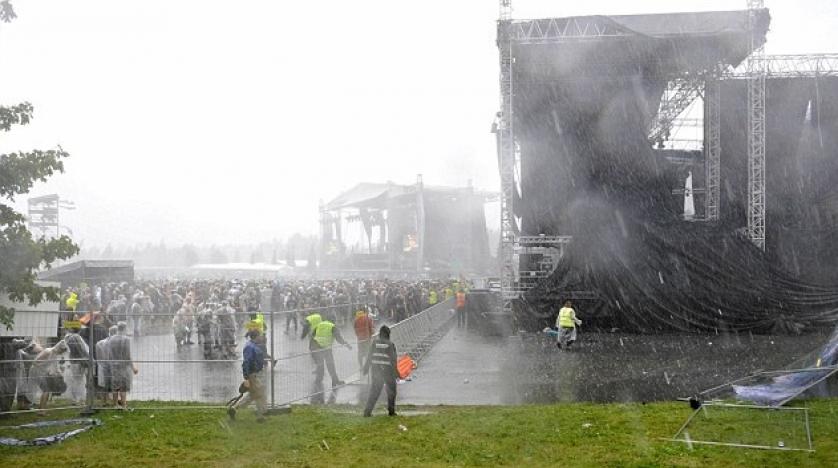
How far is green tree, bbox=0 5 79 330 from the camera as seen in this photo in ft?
31.8

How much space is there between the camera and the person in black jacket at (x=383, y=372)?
10.2 metres

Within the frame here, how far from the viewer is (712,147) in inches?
1099

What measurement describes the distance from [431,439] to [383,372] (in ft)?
5.97

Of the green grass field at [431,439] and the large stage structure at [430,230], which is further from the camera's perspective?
the large stage structure at [430,230]

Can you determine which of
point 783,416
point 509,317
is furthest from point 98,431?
point 509,317

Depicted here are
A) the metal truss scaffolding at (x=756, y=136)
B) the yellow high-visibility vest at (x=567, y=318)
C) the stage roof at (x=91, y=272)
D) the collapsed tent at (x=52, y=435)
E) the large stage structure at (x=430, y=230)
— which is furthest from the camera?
the large stage structure at (x=430, y=230)

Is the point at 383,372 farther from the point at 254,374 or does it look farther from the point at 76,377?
the point at 76,377

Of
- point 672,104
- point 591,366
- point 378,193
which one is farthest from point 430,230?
point 591,366

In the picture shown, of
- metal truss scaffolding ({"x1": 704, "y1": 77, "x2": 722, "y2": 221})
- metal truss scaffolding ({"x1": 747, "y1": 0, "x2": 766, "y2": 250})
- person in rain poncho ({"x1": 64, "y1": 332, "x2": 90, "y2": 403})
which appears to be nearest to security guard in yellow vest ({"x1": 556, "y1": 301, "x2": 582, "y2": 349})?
metal truss scaffolding ({"x1": 747, "y1": 0, "x2": 766, "y2": 250})

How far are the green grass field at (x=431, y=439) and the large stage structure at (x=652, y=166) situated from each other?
45.5 feet

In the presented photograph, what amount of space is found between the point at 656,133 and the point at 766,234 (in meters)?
8.08

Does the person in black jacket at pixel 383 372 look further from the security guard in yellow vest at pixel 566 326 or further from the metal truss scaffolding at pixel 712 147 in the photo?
the metal truss scaffolding at pixel 712 147

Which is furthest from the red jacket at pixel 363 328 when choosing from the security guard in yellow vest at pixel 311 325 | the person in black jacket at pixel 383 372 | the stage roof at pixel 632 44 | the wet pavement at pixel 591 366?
the stage roof at pixel 632 44

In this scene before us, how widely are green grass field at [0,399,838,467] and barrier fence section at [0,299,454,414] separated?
51 cm
